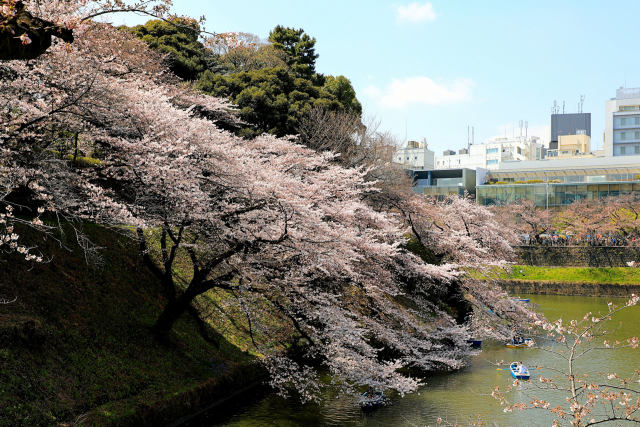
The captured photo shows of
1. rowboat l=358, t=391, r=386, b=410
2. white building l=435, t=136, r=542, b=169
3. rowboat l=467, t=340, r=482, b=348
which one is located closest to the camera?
rowboat l=358, t=391, r=386, b=410

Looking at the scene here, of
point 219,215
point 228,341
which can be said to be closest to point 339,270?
point 228,341

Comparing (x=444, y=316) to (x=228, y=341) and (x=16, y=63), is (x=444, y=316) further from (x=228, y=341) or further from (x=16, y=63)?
(x=16, y=63)

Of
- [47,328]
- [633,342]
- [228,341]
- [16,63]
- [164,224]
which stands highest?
[16,63]

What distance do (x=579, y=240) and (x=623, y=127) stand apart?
5080 centimetres

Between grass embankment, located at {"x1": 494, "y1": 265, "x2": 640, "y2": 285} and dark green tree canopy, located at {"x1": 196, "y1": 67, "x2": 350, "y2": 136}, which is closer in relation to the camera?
dark green tree canopy, located at {"x1": 196, "y1": 67, "x2": 350, "y2": 136}

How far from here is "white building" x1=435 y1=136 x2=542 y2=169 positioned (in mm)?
105938

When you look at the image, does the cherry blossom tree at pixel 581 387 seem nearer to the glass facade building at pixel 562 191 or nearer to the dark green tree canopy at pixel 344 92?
the dark green tree canopy at pixel 344 92

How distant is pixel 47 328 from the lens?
1179 centimetres

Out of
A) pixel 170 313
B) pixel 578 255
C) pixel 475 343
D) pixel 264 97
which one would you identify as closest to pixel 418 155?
pixel 578 255

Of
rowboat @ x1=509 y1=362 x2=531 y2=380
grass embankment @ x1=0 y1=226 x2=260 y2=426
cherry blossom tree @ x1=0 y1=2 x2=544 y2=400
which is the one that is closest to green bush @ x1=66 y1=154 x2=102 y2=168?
cherry blossom tree @ x1=0 y1=2 x2=544 y2=400

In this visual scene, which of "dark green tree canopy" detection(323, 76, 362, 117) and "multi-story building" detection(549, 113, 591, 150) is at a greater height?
"multi-story building" detection(549, 113, 591, 150)

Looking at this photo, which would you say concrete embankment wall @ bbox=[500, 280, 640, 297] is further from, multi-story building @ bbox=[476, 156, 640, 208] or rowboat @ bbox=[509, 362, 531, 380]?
rowboat @ bbox=[509, 362, 531, 380]

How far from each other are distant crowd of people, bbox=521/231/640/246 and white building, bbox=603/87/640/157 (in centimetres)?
4608

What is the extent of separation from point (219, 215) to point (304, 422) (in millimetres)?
5451
